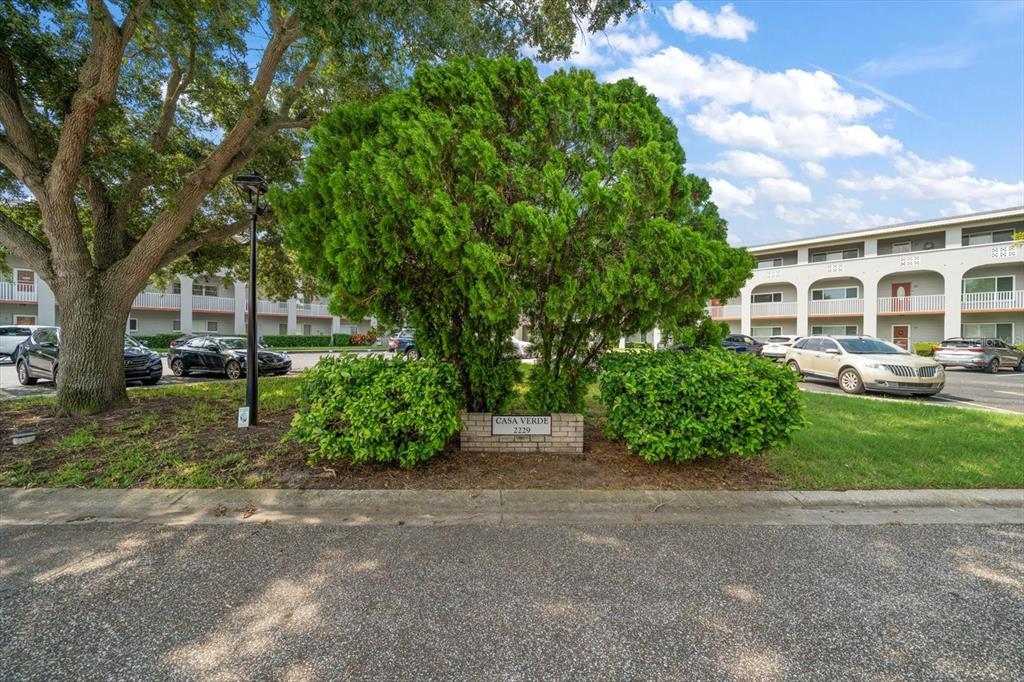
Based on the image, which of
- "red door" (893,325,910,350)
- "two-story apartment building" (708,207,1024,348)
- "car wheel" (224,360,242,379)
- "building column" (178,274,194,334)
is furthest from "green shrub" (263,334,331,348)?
"red door" (893,325,910,350)

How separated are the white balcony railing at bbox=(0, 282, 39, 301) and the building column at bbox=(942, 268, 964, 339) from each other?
165 feet

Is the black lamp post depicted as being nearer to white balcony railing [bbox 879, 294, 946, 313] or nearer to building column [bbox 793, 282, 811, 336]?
building column [bbox 793, 282, 811, 336]

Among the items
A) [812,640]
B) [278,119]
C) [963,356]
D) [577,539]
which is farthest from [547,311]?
→ [963,356]

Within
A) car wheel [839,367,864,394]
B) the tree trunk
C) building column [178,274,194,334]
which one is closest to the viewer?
the tree trunk

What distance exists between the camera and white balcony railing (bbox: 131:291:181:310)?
2712cm

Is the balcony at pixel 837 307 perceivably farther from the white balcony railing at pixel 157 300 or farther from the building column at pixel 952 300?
the white balcony railing at pixel 157 300

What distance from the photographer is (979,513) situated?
3.79m

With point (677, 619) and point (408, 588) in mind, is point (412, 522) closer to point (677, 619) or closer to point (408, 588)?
point (408, 588)

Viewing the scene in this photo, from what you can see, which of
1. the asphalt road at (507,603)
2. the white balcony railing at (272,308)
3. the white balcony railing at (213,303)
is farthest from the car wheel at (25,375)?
the white balcony railing at (272,308)

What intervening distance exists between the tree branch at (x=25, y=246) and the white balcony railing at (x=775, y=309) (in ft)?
113

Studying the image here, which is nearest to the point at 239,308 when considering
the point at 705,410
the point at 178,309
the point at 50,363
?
the point at 178,309

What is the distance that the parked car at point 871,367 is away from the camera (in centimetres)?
995

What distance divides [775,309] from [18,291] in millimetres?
45662

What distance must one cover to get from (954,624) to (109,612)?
4.43 m
